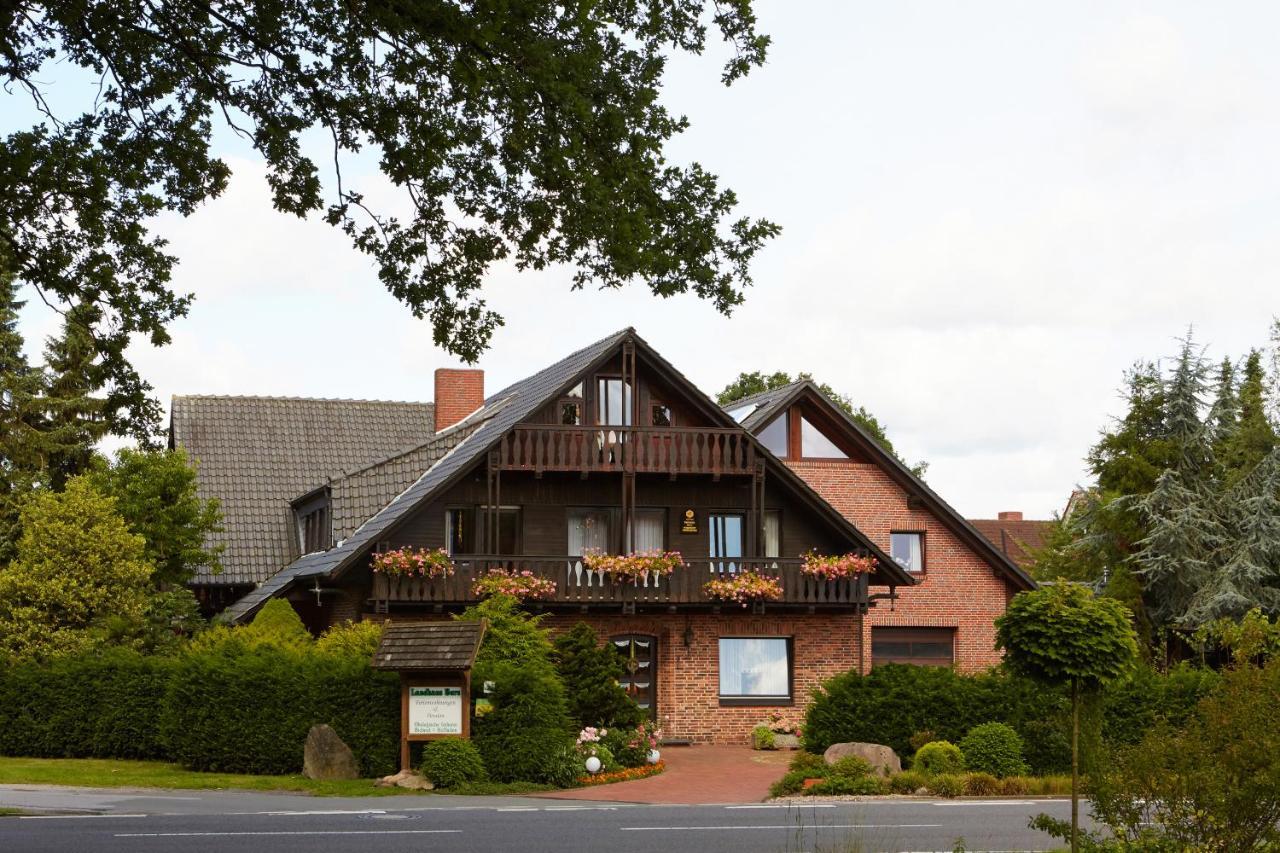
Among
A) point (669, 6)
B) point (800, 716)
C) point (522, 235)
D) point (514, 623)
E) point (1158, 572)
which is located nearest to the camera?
Answer: point (669, 6)

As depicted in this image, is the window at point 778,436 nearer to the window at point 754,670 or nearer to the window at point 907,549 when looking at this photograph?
the window at point 907,549

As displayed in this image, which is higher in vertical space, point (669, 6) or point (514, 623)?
point (669, 6)

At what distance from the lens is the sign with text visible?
24203 mm

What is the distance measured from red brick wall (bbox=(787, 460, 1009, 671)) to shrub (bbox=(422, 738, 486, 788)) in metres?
16.0

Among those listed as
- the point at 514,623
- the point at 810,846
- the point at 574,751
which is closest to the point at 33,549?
the point at 514,623

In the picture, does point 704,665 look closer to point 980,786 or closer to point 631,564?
point 631,564

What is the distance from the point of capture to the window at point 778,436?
38.7 m

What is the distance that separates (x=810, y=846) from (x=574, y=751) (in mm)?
9876

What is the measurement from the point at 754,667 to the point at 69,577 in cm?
1348

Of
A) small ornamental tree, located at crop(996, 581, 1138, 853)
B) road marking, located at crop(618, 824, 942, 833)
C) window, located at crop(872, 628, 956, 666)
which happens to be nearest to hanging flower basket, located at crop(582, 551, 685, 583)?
window, located at crop(872, 628, 956, 666)

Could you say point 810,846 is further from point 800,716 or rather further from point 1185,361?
point 1185,361

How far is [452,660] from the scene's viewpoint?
24047 mm

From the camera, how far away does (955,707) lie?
1008 inches

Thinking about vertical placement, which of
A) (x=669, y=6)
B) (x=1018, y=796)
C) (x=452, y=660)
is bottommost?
(x=1018, y=796)
